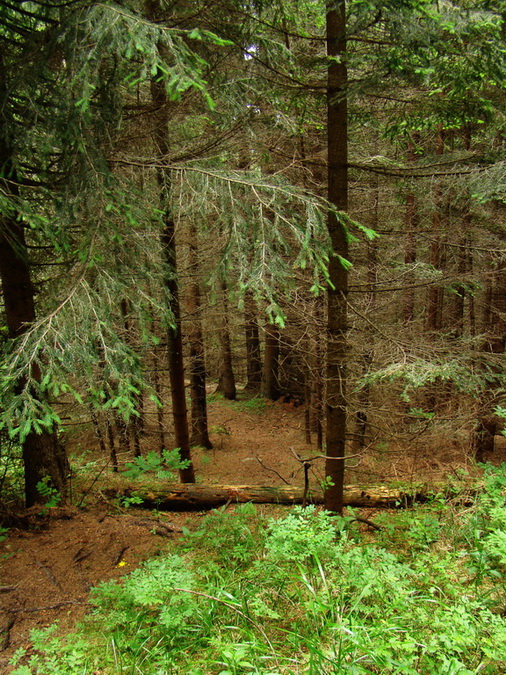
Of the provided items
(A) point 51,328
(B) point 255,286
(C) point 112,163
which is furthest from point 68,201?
(B) point 255,286

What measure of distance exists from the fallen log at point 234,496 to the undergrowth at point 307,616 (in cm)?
270

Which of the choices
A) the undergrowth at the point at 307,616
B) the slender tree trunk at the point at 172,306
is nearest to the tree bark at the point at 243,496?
the slender tree trunk at the point at 172,306

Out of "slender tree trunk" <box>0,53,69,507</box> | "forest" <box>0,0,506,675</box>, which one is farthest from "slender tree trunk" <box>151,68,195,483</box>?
"slender tree trunk" <box>0,53,69,507</box>

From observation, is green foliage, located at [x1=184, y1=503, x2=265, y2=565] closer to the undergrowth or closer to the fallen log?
the undergrowth

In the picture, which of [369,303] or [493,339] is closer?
[369,303]

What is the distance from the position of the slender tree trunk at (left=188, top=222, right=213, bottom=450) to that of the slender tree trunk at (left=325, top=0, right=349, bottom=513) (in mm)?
4370

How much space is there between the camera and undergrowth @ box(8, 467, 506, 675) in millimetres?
2572

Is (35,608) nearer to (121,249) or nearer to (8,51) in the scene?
(121,249)

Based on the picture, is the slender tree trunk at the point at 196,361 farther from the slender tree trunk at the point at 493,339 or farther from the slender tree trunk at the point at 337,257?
the slender tree trunk at the point at 493,339

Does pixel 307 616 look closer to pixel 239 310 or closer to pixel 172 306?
pixel 239 310

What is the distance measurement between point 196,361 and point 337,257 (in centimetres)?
687

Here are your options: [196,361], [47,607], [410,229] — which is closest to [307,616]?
[47,607]

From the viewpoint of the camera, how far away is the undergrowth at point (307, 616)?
8.44 feet

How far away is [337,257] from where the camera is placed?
205 inches
